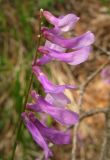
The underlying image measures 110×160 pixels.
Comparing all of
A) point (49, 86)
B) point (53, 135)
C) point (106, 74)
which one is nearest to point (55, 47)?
point (49, 86)

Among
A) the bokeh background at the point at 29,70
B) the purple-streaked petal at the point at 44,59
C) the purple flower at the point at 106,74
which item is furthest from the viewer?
the bokeh background at the point at 29,70

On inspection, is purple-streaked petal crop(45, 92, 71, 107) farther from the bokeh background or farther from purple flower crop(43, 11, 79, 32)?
the bokeh background

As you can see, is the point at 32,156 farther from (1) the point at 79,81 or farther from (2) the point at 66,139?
(2) the point at 66,139

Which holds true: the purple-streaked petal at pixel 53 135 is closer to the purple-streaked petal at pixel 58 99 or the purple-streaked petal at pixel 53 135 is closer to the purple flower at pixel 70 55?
the purple-streaked petal at pixel 58 99

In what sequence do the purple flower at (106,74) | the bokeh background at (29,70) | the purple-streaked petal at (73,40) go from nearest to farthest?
1. the purple-streaked petal at (73,40)
2. the purple flower at (106,74)
3. the bokeh background at (29,70)

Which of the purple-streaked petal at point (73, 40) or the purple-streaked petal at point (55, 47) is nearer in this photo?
the purple-streaked petal at point (73, 40)

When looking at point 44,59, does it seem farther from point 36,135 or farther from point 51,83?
point 36,135

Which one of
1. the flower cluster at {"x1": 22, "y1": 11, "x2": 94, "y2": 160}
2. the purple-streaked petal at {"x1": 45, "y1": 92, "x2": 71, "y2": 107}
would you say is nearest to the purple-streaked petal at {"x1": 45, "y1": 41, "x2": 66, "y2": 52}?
the flower cluster at {"x1": 22, "y1": 11, "x2": 94, "y2": 160}

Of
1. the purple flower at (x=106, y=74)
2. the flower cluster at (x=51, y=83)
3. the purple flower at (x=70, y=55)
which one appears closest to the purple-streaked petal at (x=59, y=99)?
the flower cluster at (x=51, y=83)
